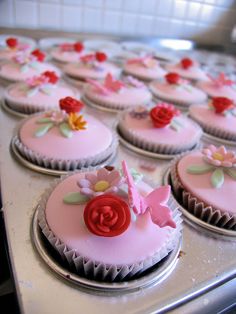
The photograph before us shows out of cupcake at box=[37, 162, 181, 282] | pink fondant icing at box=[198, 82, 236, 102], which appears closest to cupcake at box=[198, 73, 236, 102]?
pink fondant icing at box=[198, 82, 236, 102]

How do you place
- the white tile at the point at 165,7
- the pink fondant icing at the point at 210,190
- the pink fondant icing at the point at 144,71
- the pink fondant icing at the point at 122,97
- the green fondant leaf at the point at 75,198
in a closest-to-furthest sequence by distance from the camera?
the green fondant leaf at the point at 75,198, the pink fondant icing at the point at 210,190, the pink fondant icing at the point at 122,97, the pink fondant icing at the point at 144,71, the white tile at the point at 165,7

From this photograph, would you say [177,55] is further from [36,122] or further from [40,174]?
[40,174]

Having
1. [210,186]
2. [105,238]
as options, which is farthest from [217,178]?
[105,238]

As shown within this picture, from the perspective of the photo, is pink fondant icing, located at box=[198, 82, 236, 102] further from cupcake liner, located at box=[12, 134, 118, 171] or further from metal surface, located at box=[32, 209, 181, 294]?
metal surface, located at box=[32, 209, 181, 294]

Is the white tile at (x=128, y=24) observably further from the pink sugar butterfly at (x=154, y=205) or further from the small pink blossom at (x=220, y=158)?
the pink sugar butterfly at (x=154, y=205)

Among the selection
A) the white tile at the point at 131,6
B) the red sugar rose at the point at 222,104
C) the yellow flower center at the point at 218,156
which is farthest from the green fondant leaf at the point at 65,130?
the white tile at the point at 131,6

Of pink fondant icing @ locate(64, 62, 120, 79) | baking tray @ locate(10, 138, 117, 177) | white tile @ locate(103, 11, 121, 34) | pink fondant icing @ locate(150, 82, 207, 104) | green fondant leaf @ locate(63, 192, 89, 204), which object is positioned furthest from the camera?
white tile @ locate(103, 11, 121, 34)

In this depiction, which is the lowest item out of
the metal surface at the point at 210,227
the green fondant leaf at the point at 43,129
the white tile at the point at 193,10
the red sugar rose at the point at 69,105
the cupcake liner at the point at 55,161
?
the metal surface at the point at 210,227
